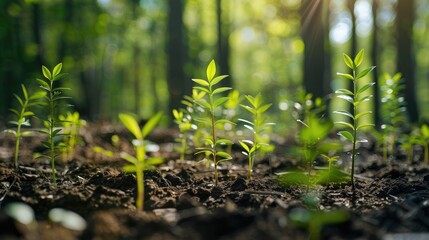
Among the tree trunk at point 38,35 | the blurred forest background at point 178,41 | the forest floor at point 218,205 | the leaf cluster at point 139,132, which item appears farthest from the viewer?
the tree trunk at point 38,35

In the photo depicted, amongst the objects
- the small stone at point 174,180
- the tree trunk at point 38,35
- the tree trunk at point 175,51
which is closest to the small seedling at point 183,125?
the small stone at point 174,180

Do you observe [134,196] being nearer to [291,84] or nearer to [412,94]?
[412,94]

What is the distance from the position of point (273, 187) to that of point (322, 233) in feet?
4.25

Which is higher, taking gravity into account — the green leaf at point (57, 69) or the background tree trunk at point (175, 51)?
the background tree trunk at point (175, 51)

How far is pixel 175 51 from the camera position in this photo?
11594 millimetres

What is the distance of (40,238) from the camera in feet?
5.07

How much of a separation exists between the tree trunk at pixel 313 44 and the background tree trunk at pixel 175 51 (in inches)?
147

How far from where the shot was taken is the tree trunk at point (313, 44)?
347 inches

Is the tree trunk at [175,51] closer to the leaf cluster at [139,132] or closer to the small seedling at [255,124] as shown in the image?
the small seedling at [255,124]

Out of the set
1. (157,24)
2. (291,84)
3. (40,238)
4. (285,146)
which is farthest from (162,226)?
(291,84)

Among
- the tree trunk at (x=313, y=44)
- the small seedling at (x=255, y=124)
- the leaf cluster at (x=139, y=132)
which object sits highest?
the tree trunk at (x=313, y=44)

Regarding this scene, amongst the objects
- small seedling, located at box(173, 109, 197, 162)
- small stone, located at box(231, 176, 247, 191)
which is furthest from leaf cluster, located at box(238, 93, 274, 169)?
small seedling, located at box(173, 109, 197, 162)

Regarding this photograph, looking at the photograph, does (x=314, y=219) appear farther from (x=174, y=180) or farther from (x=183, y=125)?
(x=183, y=125)

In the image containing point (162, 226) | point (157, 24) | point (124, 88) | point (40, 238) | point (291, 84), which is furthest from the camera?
point (124, 88)
